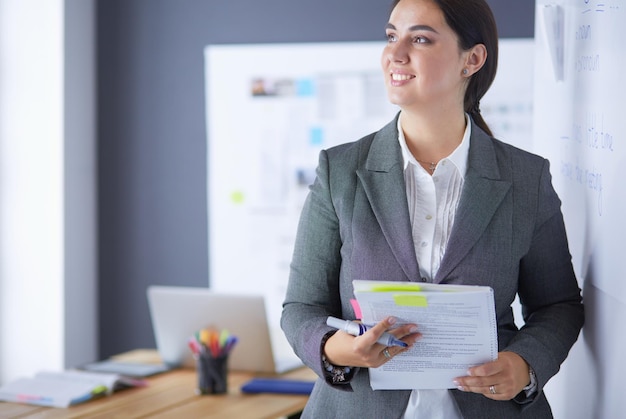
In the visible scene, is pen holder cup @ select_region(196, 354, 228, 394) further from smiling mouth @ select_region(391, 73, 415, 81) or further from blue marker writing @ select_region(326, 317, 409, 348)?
smiling mouth @ select_region(391, 73, 415, 81)

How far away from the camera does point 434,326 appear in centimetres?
150

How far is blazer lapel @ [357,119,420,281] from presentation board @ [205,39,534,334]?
2.45m

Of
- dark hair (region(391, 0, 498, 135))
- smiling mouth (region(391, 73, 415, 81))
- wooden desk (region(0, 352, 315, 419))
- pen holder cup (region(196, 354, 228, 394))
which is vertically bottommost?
wooden desk (region(0, 352, 315, 419))

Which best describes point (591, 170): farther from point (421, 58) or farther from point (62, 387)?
point (62, 387)

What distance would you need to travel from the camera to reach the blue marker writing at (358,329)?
148 centimetres

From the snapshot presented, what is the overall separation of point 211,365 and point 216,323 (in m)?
0.25

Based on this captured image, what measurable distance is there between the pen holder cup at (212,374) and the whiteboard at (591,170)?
107 centimetres

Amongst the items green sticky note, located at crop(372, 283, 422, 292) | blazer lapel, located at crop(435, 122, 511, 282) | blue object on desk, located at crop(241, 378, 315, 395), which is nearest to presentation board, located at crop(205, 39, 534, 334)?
blue object on desk, located at crop(241, 378, 315, 395)

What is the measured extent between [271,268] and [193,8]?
1.38 m

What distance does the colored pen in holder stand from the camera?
9.16 ft

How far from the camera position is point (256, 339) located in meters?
3.04

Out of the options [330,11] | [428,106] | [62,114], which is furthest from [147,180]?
[428,106]

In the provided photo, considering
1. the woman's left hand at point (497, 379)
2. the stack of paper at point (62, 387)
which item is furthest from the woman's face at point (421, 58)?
the stack of paper at point (62, 387)

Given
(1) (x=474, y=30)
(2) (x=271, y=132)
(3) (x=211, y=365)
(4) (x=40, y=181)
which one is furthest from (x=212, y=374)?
(4) (x=40, y=181)
